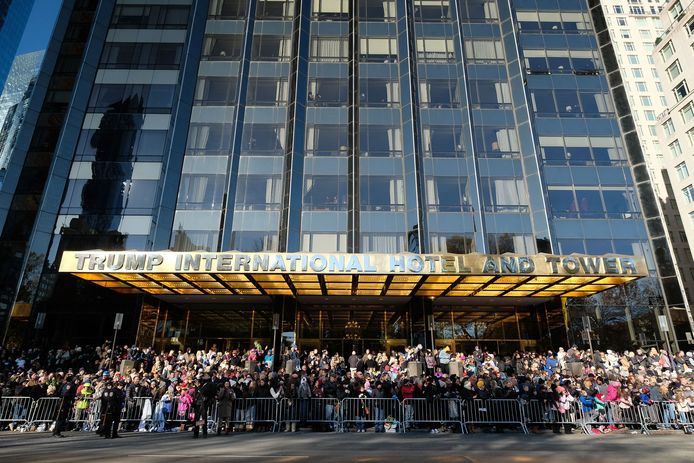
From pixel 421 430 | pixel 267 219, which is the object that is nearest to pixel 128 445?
pixel 421 430

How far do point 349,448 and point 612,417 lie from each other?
34.5 ft

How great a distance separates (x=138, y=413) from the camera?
1565cm

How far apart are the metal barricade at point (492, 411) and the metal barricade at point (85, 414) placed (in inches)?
549

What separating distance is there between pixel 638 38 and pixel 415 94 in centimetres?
7315

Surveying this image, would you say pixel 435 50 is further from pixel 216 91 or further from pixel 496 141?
pixel 216 91

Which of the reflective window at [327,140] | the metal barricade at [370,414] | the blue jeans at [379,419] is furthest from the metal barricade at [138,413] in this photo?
the reflective window at [327,140]

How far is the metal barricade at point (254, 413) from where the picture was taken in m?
14.9

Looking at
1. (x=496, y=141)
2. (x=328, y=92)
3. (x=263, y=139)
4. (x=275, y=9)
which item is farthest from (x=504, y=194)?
(x=275, y=9)

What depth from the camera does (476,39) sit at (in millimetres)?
37062

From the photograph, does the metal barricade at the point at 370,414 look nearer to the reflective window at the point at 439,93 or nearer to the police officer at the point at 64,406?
the police officer at the point at 64,406

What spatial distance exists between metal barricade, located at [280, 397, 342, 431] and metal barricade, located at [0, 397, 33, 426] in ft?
31.8

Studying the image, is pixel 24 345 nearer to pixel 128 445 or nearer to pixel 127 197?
pixel 127 197

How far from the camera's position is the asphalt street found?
Answer: 8375mm

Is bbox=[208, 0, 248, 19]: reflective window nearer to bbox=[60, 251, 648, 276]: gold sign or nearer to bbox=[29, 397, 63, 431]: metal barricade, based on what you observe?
bbox=[60, 251, 648, 276]: gold sign
